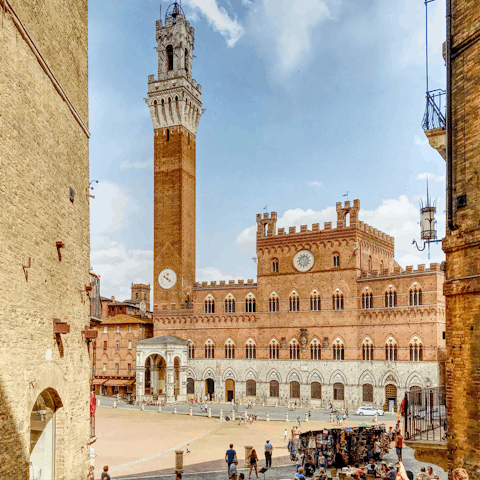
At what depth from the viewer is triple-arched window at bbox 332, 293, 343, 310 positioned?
45125 millimetres

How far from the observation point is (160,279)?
178ft

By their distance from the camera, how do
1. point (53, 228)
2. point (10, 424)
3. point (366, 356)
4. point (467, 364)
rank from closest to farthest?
point (10, 424) → point (467, 364) → point (53, 228) → point (366, 356)

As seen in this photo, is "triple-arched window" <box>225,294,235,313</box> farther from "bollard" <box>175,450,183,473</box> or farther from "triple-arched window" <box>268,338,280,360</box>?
"bollard" <box>175,450,183,473</box>

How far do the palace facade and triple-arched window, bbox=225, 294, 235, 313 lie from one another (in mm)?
93

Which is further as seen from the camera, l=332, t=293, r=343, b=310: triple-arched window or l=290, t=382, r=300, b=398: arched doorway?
l=290, t=382, r=300, b=398: arched doorway

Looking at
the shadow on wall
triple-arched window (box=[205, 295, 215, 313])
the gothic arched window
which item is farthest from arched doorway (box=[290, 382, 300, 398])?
the shadow on wall

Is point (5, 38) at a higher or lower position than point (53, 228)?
higher

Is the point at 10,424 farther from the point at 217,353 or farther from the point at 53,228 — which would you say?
the point at 217,353

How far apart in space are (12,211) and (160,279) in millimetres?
45411

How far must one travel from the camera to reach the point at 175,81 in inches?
A: 2221

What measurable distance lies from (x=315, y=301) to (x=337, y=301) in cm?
196

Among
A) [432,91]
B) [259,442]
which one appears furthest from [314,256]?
[432,91]

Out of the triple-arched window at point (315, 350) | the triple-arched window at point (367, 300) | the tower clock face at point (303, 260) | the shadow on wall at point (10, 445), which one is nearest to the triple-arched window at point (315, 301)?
the tower clock face at point (303, 260)

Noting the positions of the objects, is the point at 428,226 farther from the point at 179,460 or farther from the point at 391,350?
the point at 391,350
